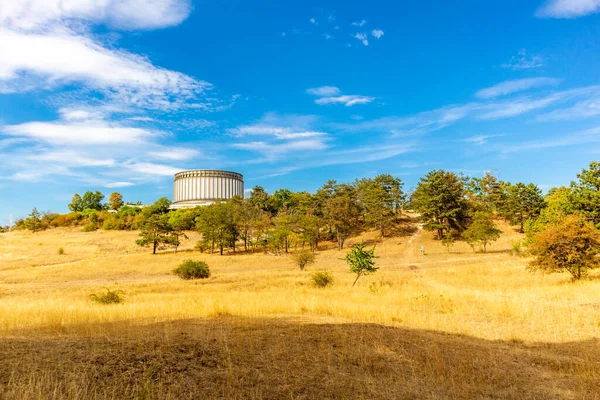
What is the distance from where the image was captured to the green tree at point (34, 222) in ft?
356

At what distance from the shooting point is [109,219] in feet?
356

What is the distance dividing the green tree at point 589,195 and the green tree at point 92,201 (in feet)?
475

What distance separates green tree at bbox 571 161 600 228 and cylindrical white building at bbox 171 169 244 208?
118950 millimetres

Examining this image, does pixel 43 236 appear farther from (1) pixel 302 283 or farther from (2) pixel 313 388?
(2) pixel 313 388

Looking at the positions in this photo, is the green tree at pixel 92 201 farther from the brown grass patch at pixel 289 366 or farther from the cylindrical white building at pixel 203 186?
the brown grass patch at pixel 289 366

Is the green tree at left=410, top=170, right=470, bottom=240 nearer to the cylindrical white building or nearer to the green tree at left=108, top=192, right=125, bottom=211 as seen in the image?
the cylindrical white building

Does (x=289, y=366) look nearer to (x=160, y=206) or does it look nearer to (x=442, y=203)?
(x=442, y=203)

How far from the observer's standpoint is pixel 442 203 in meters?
80.8

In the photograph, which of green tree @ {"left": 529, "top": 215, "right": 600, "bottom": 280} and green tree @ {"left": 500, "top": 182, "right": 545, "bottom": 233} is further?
green tree @ {"left": 500, "top": 182, "right": 545, "bottom": 233}

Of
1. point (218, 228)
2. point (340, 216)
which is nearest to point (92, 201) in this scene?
point (218, 228)

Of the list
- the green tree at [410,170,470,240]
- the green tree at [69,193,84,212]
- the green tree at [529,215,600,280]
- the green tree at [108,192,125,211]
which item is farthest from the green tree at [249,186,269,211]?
the green tree at [529,215,600,280]

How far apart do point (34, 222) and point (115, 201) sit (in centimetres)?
3261

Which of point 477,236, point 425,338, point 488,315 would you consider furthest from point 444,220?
point 425,338

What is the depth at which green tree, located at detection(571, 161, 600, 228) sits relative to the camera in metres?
33.2
